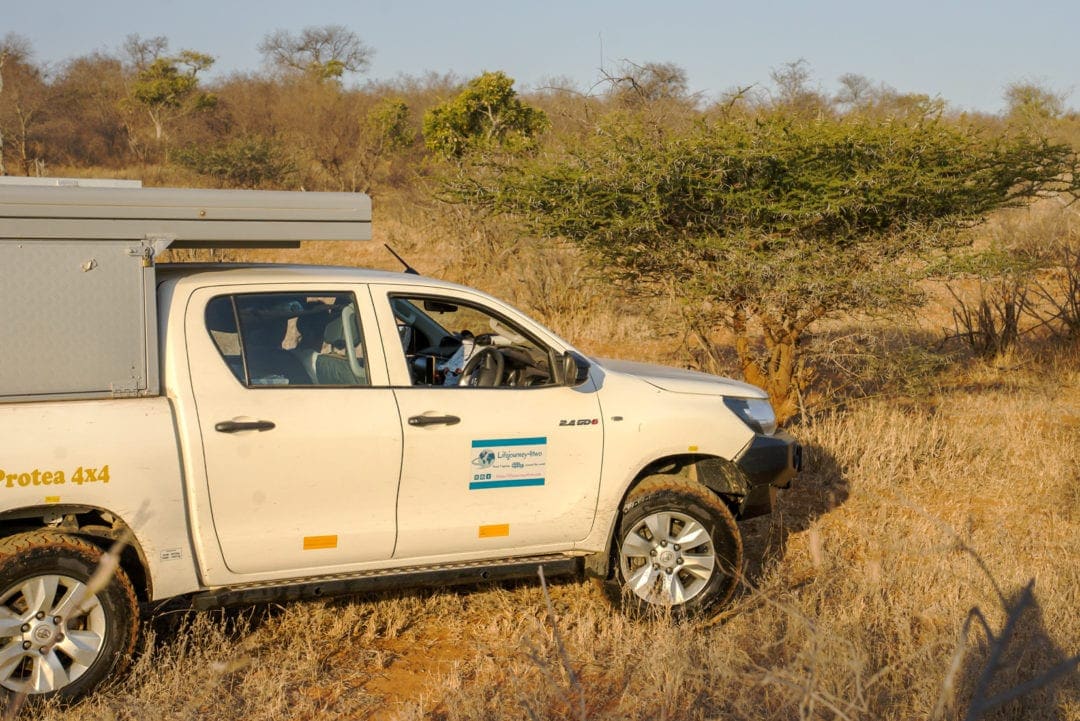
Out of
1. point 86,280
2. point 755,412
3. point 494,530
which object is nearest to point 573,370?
point 494,530

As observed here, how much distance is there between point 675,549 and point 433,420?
56.4 inches

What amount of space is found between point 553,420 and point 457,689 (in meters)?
1.31

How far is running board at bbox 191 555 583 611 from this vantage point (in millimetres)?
4641

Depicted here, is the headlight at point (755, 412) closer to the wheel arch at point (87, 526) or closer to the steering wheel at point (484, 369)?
the steering wheel at point (484, 369)

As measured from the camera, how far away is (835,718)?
423 cm

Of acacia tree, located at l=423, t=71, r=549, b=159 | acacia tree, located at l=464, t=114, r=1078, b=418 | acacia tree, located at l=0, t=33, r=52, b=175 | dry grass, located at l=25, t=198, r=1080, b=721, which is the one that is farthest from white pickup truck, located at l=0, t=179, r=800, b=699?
acacia tree, located at l=0, t=33, r=52, b=175

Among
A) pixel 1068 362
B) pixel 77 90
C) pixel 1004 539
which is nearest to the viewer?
pixel 1004 539

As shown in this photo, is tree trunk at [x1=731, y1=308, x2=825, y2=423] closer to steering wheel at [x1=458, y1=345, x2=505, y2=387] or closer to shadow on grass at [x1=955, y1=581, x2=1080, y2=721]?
steering wheel at [x1=458, y1=345, x2=505, y2=387]

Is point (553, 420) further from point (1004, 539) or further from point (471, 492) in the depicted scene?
point (1004, 539)

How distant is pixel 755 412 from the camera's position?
19.0ft

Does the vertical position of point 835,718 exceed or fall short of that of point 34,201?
it falls short

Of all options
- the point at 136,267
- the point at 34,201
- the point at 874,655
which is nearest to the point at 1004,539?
the point at 874,655

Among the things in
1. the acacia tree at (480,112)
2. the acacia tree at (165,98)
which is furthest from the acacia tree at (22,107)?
the acacia tree at (480,112)

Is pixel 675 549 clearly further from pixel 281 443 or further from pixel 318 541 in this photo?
pixel 281 443
